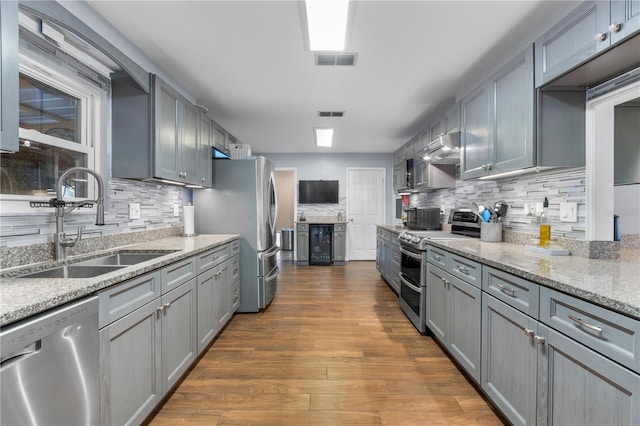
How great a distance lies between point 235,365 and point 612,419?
2.07 m

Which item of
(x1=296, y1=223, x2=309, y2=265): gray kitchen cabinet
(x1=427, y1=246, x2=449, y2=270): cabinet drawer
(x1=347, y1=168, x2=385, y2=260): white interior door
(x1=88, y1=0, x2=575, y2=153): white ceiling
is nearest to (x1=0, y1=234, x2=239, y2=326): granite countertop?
(x1=88, y1=0, x2=575, y2=153): white ceiling

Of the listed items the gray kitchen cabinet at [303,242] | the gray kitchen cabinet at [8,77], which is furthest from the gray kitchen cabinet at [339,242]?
the gray kitchen cabinet at [8,77]

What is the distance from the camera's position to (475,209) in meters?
2.47

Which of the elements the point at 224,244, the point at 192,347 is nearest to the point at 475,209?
the point at 224,244

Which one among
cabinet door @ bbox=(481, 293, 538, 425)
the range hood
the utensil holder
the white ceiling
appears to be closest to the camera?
cabinet door @ bbox=(481, 293, 538, 425)

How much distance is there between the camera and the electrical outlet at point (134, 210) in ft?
7.23

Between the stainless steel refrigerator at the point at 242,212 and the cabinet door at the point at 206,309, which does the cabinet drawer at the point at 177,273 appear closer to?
the cabinet door at the point at 206,309

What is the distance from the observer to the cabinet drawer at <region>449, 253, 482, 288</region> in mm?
1696

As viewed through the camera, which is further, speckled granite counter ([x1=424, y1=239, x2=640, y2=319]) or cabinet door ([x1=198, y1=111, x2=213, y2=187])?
cabinet door ([x1=198, y1=111, x2=213, y2=187])

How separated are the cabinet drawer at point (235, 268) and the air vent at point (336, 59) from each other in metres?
2.07

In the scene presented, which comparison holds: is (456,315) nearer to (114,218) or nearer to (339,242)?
(114,218)

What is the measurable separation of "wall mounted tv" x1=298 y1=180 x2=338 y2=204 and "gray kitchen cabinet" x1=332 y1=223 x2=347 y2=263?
0.64 m

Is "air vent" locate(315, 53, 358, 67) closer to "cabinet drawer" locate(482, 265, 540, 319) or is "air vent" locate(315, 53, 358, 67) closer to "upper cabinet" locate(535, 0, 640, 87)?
"upper cabinet" locate(535, 0, 640, 87)

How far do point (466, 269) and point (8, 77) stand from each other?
2558 millimetres
